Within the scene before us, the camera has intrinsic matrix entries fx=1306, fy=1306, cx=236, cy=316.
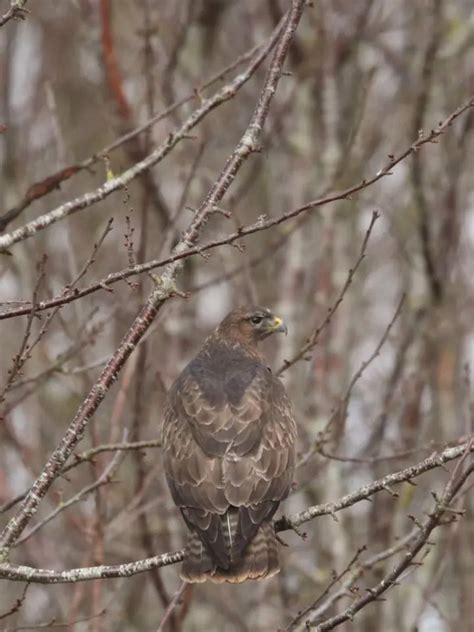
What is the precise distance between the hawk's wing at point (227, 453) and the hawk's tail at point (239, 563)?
0.15ft

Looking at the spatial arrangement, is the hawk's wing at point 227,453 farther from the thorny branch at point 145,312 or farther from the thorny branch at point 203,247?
the thorny branch at point 203,247

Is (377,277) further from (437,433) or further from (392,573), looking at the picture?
(392,573)

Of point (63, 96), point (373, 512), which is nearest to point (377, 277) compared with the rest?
point (63, 96)

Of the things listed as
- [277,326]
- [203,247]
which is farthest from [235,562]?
[277,326]

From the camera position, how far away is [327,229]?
11.2 m

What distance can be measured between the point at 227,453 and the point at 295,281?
4587 millimetres

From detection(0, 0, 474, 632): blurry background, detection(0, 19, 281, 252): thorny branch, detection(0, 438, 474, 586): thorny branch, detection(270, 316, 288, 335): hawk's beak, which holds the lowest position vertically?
detection(0, 438, 474, 586): thorny branch

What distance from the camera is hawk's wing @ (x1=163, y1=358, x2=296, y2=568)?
691cm

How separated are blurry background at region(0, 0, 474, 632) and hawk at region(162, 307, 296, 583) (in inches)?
18.3

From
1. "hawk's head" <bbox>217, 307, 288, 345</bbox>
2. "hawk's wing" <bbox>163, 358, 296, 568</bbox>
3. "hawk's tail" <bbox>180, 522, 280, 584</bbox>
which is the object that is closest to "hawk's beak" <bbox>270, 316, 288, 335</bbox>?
"hawk's head" <bbox>217, 307, 288, 345</bbox>

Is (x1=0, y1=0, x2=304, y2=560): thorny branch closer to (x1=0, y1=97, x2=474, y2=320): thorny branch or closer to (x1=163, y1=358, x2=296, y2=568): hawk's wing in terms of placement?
(x1=0, y1=97, x2=474, y2=320): thorny branch

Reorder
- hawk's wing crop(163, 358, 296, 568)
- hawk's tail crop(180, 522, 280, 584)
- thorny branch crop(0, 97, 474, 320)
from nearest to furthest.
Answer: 1. thorny branch crop(0, 97, 474, 320)
2. hawk's tail crop(180, 522, 280, 584)
3. hawk's wing crop(163, 358, 296, 568)

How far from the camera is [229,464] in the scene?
23.3ft

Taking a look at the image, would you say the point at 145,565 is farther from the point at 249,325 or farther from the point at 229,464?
the point at 249,325
